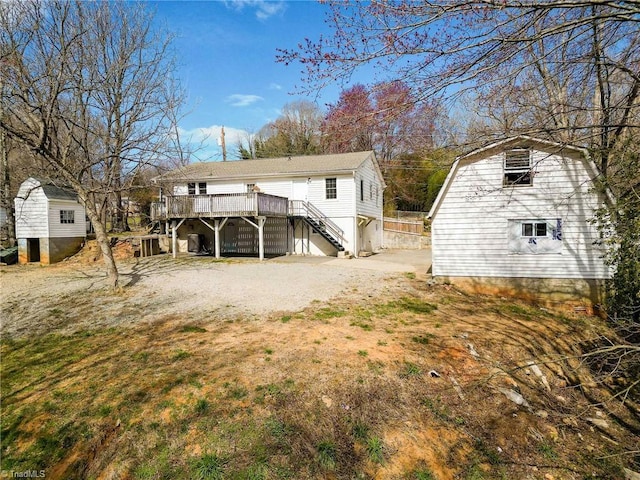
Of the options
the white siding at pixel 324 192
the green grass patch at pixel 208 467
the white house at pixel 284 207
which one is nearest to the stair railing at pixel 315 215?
the white house at pixel 284 207

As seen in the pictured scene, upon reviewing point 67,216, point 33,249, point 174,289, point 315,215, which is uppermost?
point 67,216

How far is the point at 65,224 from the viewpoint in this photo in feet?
55.9

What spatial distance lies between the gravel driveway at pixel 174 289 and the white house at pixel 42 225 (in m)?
1.29

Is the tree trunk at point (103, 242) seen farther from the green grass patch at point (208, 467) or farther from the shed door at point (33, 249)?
the shed door at point (33, 249)

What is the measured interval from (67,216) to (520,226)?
65.6 feet

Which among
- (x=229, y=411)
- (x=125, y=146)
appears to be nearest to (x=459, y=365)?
(x=229, y=411)

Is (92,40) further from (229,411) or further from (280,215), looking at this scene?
(229,411)

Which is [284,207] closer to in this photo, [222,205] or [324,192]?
[324,192]

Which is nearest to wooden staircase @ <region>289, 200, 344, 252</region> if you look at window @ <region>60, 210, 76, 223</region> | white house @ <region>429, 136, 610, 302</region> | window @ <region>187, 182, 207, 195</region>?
window @ <region>187, 182, 207, 195</region>

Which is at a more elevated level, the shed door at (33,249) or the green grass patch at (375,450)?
the shed door at (33,249)

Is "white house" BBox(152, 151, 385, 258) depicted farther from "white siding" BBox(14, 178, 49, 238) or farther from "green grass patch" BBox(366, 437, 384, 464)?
"green grass patch" BBox(366, 437, 384, 464)

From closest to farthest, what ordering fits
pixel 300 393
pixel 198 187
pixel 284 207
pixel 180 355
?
pixel 300 393 → pixel 180 355 → pixel 284 207 → pixel 198 187

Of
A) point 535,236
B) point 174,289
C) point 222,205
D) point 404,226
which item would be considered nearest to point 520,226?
point 535,236

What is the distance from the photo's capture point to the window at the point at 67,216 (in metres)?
16.9
